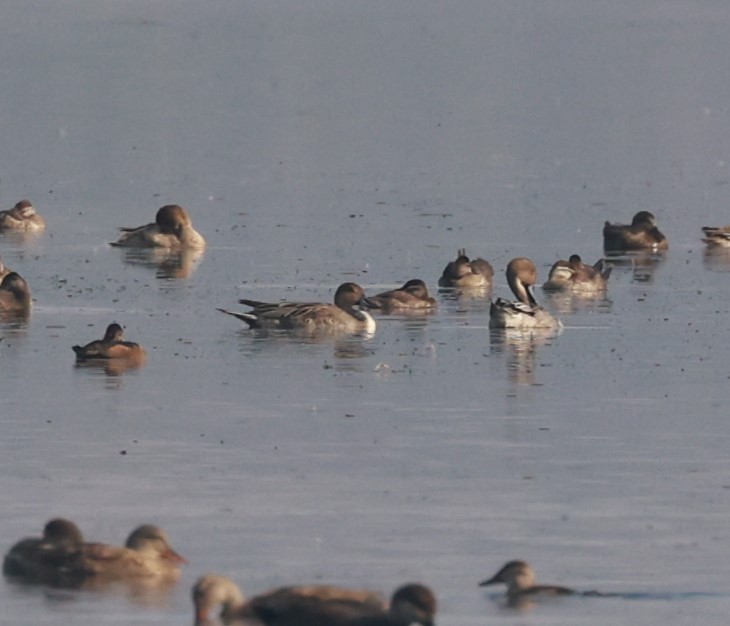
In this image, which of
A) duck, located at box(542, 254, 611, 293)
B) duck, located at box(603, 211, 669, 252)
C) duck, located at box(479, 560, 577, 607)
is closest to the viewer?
duck, located at box(479, 560, 577, 607)

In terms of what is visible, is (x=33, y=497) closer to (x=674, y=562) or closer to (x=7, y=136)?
(x=674, y=562)

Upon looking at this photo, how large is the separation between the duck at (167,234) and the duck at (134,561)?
17.7 metres

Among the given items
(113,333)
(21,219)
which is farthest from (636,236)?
(113,333)

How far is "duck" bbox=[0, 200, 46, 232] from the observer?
110ft

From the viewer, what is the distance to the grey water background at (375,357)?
14898mm

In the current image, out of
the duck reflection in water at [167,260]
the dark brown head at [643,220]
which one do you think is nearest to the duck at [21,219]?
the duck reflection in water at [167,260]

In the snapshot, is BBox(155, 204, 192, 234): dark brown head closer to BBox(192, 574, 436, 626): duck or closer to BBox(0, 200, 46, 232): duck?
BBox(0, 200, 46, 232): duck

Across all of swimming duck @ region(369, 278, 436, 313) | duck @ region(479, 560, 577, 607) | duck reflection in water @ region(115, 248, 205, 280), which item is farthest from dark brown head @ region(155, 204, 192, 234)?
duck @ region(479, 560, 577, 607)

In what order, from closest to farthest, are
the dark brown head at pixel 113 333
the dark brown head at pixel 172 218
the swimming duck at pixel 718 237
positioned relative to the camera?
1. the dark brown head at pixel 113 333
2. the dark brown head at pixel 172 218
3. the swimming duck at pixel 718 237

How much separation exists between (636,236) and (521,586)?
19023 millimetres

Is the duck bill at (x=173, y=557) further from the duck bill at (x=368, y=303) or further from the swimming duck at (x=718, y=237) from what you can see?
the swimming duck at (x=718, y=237)

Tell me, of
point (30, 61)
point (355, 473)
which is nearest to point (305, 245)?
point (355, 473)

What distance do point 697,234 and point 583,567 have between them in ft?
68.2

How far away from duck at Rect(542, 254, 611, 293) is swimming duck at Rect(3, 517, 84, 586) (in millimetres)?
14296
